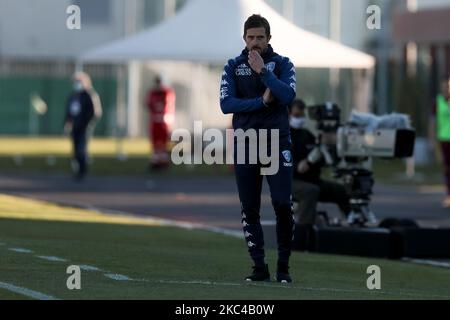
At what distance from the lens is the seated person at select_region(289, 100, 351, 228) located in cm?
1822

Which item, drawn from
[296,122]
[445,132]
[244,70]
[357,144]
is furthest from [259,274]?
[445,132]

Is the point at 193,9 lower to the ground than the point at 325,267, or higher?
higher

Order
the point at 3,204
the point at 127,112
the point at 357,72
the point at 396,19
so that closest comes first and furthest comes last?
the point at 3,204 < the point at 396,19 < the point at 357,72 < the point at 127,112

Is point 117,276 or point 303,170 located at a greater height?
point 303,170

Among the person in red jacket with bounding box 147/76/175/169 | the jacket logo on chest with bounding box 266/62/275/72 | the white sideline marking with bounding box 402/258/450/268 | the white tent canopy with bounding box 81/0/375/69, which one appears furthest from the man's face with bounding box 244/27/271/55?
the person in red jacket with bounding box 147/76/175/169

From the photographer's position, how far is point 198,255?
15.4m

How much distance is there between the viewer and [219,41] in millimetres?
32406

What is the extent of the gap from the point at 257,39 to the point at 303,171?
6.17 metres

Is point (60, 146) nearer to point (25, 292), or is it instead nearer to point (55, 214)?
point (55, 214)

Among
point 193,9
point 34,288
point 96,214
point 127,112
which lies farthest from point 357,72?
point 34,288

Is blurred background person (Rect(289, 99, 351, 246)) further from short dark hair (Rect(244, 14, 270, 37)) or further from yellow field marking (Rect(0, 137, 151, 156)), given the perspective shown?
yellow field marking (Rect(0, 137, 151, 156))

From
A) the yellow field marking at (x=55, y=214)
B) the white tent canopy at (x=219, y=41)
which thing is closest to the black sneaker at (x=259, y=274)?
the yellow field marking at (x=55, y=214)
